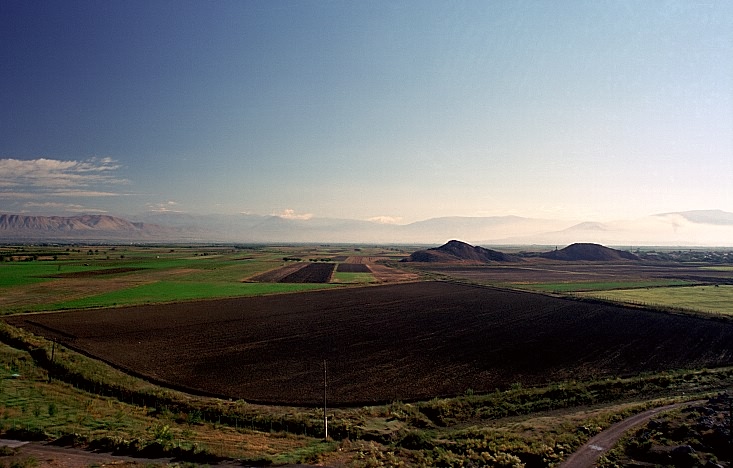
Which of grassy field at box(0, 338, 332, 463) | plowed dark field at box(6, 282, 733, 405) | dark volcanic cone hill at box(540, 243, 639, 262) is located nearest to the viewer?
grassy field at box(0, 338, 332, 463)

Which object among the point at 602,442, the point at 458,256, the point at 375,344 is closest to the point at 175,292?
the point at 375,344

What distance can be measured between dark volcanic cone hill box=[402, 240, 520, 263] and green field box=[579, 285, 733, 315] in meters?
81.3

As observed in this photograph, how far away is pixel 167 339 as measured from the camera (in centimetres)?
3588

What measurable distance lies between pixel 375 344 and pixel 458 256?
427ft

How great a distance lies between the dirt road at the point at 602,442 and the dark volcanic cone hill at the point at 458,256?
129908mm

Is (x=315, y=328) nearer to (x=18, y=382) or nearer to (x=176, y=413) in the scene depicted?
(x=176, y=413)

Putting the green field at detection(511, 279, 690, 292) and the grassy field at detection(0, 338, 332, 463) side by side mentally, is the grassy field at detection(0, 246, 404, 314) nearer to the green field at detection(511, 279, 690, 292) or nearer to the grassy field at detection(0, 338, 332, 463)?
the green field at detection(511, 279, 690, 292)

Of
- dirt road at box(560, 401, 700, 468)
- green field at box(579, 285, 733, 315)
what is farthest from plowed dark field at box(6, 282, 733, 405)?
green field at box(579, 285, 733, 315)

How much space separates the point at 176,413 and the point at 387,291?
49.3 meters

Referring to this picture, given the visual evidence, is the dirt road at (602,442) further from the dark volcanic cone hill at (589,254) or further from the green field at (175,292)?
the dark volcanic cone hill at (589,254)

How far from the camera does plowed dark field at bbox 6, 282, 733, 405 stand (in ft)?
86.2

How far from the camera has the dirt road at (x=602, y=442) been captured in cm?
1672

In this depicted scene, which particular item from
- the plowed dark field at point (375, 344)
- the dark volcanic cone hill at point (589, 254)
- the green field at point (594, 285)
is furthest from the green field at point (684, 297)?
the dark volcanic cone hill at point (589, 254)

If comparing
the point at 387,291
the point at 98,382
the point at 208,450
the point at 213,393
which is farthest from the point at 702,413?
the point at 387,291
